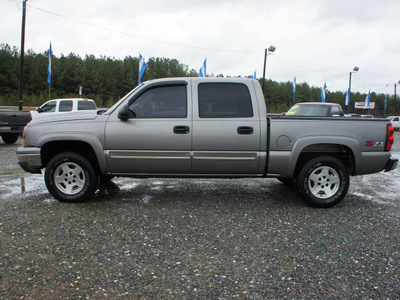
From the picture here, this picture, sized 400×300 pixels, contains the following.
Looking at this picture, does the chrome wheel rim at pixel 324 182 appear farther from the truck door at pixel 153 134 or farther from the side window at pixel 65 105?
the side window at pixel 65 105

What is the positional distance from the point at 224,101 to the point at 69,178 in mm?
2552

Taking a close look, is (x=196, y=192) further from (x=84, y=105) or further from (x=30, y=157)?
(x=84, y=105)

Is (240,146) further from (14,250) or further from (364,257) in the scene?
(14,250)

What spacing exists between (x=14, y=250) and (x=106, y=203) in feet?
5.46

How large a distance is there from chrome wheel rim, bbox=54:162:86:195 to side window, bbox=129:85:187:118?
1.22 m

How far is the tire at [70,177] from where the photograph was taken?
4.56 meters

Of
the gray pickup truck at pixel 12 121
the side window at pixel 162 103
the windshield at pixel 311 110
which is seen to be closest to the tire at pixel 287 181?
the side window at pixel 162 103

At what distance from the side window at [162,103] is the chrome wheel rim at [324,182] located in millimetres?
2101

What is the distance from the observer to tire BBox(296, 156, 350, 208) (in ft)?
14.8

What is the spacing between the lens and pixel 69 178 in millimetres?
4648

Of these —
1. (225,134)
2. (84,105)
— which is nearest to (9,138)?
(84,105)

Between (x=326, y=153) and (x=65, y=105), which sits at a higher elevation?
(x=65, y=105)

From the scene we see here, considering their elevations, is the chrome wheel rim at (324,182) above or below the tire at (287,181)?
above

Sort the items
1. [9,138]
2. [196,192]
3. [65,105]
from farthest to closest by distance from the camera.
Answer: [65,105] < [9,138] < [196,192]
